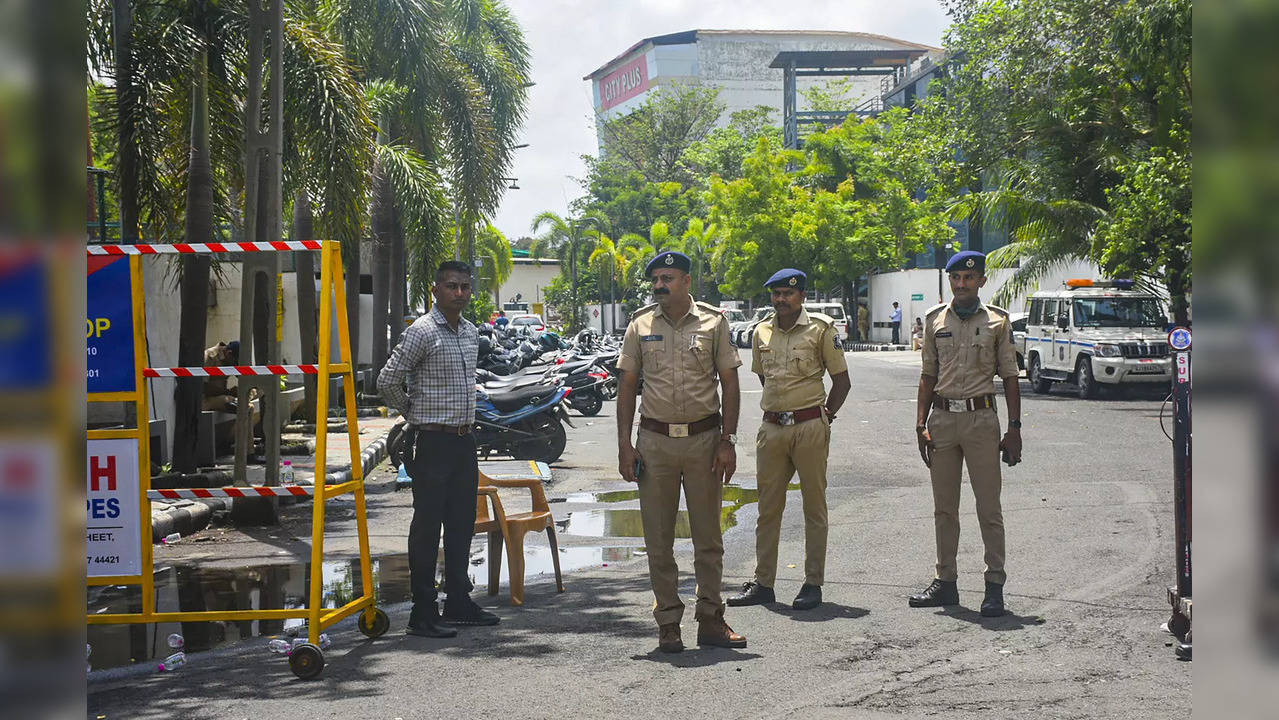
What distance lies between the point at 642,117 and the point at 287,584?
77829mm

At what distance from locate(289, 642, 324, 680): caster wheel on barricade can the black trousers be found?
3.33ft

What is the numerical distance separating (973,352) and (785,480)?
4.34 ft

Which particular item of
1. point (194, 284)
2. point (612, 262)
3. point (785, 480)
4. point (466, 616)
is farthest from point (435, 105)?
point (612, 262)

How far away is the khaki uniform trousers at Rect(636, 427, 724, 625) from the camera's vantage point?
6316 mm

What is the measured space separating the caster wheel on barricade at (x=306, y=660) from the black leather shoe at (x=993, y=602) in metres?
3.50

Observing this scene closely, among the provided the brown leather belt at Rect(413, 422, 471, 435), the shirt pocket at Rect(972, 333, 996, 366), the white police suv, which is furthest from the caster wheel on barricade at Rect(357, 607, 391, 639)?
the white police suv

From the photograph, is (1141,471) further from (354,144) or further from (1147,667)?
(354,144)

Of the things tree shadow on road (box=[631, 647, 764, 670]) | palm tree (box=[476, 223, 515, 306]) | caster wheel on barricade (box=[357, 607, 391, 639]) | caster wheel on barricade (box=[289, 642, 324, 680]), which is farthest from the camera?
palm tree (box=[476, 223, 515, 306])

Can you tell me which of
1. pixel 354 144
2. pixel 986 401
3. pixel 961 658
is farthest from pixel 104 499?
pixel 354 144

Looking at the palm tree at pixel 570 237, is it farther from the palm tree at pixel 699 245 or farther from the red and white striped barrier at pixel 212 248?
the red and white striped barrier at pixel 212 248

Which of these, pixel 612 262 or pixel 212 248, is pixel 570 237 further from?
pixel 212 248

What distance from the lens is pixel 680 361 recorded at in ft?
20.9

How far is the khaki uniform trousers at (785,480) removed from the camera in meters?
7.18

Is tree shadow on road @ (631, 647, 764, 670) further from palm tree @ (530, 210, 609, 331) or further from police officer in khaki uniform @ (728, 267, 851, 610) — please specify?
palm tree @ (530, 210, 609, 331)
